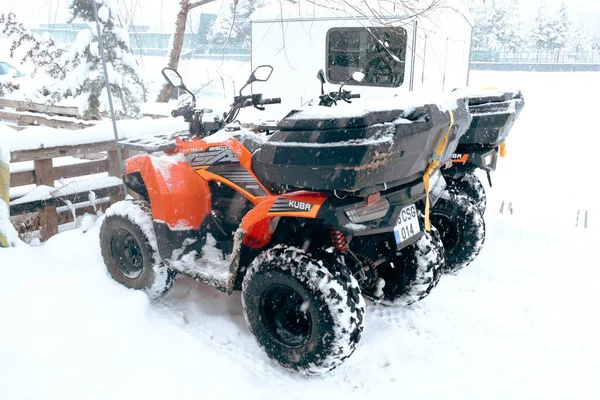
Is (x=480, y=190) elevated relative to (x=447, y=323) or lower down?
elevated

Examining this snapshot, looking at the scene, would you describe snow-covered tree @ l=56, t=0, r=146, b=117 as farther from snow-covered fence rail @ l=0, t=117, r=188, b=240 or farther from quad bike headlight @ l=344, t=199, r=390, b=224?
quad bike headlight @ l=344, t=199, r=390, b=224

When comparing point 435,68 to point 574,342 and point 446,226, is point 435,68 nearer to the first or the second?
point 446,226

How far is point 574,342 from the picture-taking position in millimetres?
3514

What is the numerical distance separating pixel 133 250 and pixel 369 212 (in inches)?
85.8

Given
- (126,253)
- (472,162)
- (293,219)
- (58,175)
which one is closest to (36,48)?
(58,175)

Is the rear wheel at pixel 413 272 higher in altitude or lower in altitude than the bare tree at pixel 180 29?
lower

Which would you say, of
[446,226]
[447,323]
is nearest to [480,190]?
[446,226]

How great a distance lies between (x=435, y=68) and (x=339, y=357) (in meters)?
8.74

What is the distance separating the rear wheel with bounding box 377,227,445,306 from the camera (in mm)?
3689

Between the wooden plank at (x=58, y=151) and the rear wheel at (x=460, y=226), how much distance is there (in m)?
4.19

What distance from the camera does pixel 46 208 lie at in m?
5.73

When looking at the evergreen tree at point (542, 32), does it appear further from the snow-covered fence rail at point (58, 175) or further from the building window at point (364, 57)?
the snow-covered fence rail at point (58, 175)

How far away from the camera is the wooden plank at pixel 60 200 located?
547 cm

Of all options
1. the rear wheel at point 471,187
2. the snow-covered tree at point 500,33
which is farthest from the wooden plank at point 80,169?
the snow-covered tree at point 500,33
